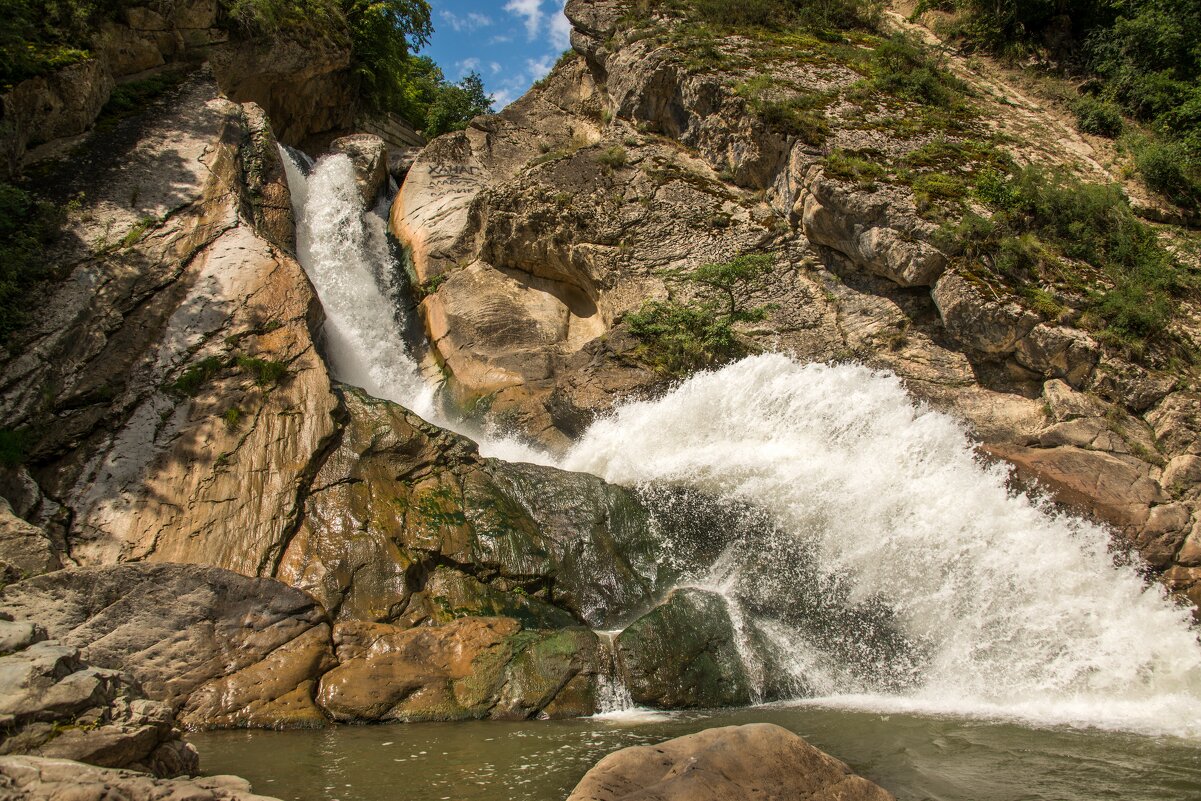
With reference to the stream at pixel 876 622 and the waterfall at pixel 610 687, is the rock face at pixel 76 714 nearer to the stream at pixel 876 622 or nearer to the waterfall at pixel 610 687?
the stream at pixel 876 622

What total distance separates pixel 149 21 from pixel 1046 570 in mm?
19362

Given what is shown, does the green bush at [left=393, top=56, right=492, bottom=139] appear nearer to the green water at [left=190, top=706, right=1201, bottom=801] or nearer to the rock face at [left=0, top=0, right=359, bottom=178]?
the rock face at [left=0, top=0, right=359, bottom=178]

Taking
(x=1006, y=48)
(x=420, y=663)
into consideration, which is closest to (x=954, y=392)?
Answer: (x=420, y=663)

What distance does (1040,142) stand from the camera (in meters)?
15.5

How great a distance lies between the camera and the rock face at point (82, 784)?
11.3ft

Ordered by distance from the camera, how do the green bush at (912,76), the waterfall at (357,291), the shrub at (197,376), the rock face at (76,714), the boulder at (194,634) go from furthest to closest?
the green bush at (912,76), the waterfall at (357,291), the shrub at (197,376), the boulder at (194,634), the rock face at (76,714)

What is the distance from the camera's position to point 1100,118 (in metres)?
15.9

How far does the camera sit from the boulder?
22.4 feet

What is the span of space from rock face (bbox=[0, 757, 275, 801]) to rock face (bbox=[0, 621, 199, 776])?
37 centimetres

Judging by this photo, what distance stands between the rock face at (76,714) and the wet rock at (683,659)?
13.8 feet

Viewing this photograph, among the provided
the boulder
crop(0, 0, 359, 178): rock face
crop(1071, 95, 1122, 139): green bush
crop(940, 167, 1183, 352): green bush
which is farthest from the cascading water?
crop(0, 0, 359, 178): rock face

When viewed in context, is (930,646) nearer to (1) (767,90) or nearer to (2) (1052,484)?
(2) (1052,484)

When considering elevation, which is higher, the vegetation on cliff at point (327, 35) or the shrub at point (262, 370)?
the vegetation on cliff at point (327, 35)

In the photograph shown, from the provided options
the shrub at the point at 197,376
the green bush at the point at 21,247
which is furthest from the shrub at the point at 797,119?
the green bush at the point at 21,247
